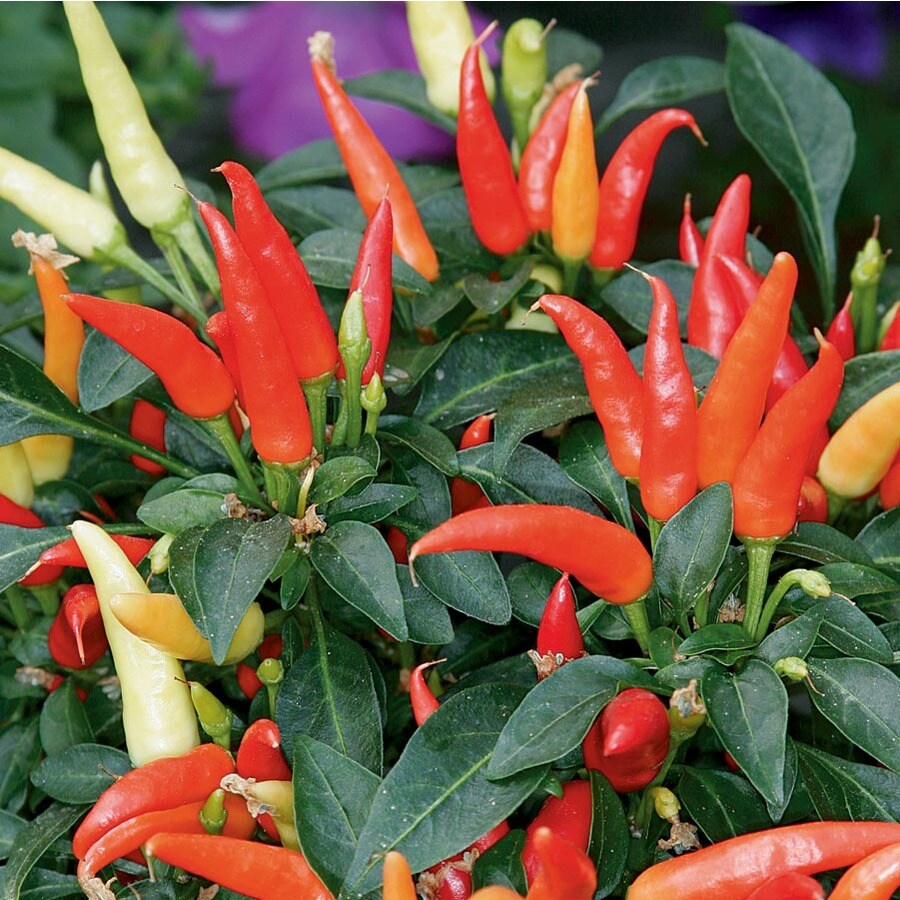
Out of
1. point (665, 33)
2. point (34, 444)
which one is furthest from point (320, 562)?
point (665, 33)

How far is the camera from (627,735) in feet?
2.18

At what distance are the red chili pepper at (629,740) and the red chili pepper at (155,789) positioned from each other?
22 centimetres

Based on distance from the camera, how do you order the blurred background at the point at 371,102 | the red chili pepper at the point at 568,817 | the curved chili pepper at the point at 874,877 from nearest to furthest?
1. the curved chili pepper at the point at 874,877
2. the red chili pepper at the point at 568,817
3. the blurred background at the point at 371,102

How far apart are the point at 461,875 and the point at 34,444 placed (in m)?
0.47

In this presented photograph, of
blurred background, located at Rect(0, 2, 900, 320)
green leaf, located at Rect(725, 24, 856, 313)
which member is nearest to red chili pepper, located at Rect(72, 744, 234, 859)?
green leaf, located at Rect(725, 24, 856, 313)

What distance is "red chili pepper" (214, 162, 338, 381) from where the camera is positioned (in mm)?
734

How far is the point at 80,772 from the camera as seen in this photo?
2.64ft

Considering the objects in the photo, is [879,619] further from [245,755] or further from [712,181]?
[712,181]

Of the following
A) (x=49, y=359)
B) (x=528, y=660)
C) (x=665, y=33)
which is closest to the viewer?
(x=528, y=660)

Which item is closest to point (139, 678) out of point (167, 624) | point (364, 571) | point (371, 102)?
point (167, 624)

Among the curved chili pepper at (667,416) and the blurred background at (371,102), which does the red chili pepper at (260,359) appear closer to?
the curved chili pepper at (667,416)

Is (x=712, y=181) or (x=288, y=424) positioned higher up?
(x=288, y=424)

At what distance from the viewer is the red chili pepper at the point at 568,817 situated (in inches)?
27.9

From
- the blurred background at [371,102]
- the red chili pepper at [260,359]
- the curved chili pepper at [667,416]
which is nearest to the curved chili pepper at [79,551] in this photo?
the red chili pepper at [260,359]
